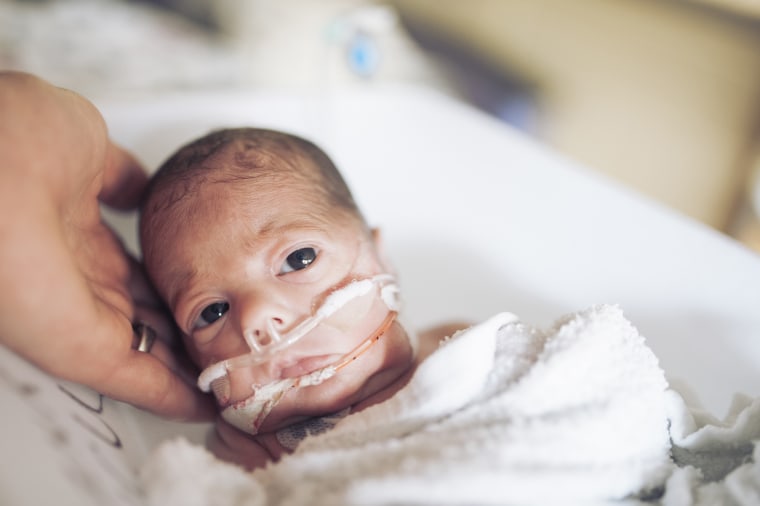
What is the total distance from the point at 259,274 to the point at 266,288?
0.02m

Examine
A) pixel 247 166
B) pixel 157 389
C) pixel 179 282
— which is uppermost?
pixel 247 166

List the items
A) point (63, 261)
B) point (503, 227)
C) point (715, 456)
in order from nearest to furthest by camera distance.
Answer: point (63, 261) < point (715, 456) < point (503, 227)

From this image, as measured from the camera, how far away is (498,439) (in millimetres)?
556

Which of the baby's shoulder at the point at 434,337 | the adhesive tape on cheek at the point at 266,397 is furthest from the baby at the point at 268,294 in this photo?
the baby's shoulder at the point at 434,337

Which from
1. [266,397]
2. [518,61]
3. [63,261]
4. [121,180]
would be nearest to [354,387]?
[266,397]

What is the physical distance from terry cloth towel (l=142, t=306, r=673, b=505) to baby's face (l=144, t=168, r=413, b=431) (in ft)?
0.31

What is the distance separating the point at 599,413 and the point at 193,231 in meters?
0.49

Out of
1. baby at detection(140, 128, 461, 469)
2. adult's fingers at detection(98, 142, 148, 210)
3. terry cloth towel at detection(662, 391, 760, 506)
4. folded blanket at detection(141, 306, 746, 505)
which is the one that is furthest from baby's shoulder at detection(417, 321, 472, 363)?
adult's fingers at detection(98, 142, 148, 210)

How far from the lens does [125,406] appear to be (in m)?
0.72

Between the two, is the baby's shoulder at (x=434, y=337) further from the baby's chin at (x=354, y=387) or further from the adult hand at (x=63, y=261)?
the adult hand at (x=63, y=261)

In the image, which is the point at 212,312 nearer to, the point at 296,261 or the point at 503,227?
the point at 296,261

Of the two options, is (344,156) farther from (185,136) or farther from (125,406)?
(125,406)

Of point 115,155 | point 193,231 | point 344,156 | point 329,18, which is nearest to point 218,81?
point 329,18

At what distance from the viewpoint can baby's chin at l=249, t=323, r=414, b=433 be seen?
0.70 m
